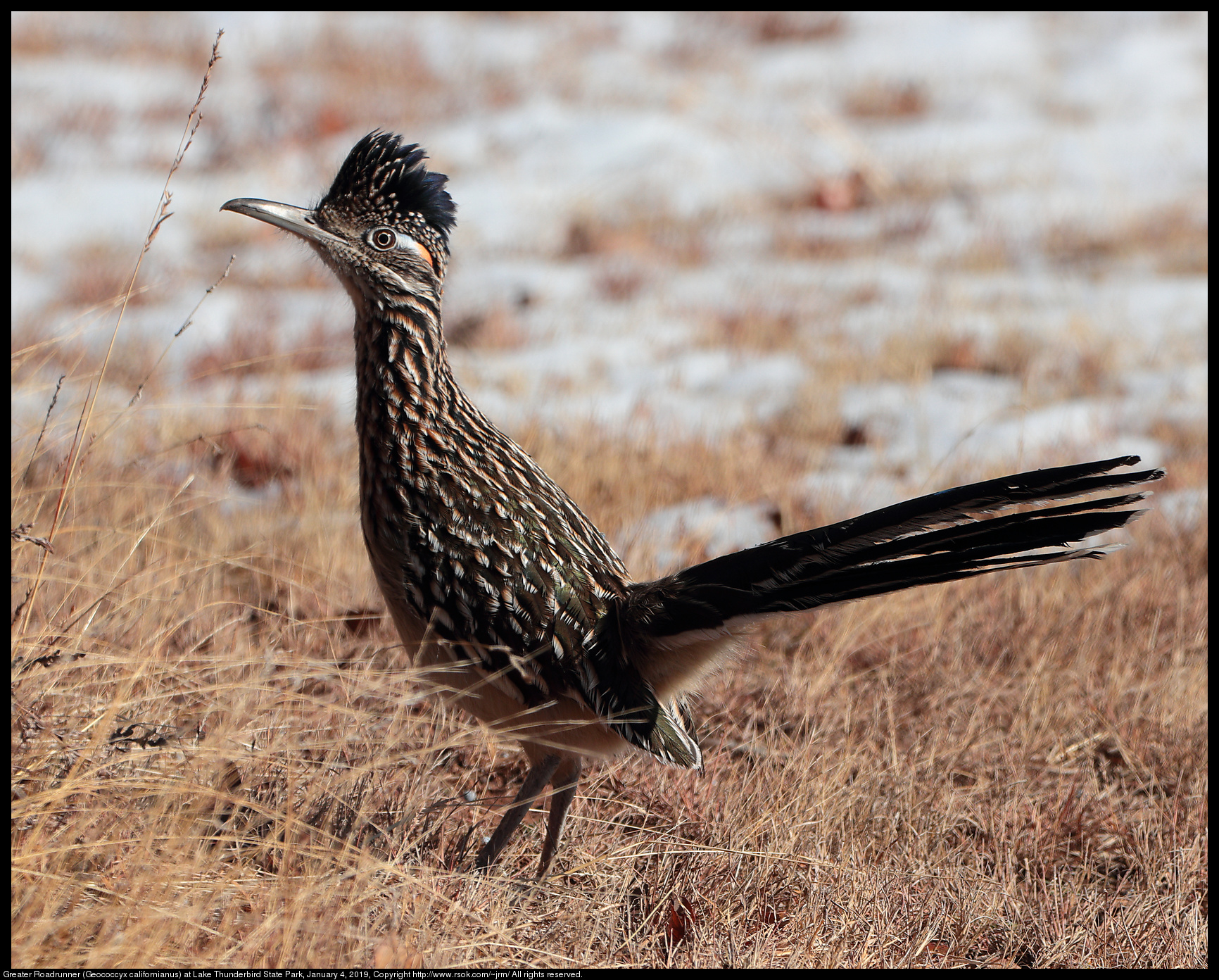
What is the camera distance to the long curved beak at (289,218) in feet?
10.6

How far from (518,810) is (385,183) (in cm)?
194

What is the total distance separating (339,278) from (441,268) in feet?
1.06

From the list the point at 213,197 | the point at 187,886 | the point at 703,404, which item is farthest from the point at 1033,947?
the point at 213,197

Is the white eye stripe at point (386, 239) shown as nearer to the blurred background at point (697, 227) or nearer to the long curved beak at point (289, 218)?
the long curved beak at point (289, 218)

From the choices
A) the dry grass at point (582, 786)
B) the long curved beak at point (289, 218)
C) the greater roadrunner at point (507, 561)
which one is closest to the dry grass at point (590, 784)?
the dry grass at point (582, 786)

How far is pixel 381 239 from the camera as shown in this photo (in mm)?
3363

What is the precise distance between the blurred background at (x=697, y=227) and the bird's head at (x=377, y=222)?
350mm

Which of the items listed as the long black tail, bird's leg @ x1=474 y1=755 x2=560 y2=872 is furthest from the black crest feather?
bird's leg @ x1=474 y1=755 x2=560 y2=872

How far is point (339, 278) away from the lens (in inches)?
135

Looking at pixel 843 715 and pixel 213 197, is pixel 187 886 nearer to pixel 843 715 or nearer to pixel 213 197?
pixel 843 715

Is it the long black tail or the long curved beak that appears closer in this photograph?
the long black tail

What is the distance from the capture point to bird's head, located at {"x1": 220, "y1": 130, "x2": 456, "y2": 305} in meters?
3.34

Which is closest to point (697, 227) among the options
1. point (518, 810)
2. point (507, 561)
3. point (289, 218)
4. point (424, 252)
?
point (424, 252)

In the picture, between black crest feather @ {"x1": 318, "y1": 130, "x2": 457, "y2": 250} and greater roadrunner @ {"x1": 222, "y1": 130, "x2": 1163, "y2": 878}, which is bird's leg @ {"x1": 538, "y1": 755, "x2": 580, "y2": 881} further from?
black crest feather @ {"x1": 318, "y1": 130, "x2": 457, "y2": 250}
